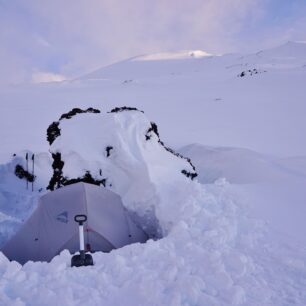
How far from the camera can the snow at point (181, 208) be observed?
131 inches

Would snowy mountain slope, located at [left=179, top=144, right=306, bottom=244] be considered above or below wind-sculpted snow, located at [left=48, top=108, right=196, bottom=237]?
below

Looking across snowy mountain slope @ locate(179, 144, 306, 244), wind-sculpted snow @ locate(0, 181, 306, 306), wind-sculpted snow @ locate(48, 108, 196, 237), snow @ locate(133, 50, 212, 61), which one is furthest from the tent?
snow @ locate(133, 50, 212, 61)

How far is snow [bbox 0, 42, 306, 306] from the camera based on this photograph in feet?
10.9

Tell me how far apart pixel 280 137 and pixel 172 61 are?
198 ft

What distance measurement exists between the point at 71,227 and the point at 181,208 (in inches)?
65.0

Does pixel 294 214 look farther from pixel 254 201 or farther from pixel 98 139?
pixel 98 139

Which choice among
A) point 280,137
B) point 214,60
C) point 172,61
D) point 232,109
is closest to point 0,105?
point 232,109

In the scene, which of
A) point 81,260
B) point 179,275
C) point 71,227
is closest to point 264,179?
point 71,227

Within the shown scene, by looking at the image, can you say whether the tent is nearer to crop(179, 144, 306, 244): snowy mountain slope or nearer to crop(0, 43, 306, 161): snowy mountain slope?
crop(179, 144, 306, 244): snowy mountain slope

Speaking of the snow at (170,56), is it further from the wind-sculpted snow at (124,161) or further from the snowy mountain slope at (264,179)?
the wind-sculpted snow at (124,161)

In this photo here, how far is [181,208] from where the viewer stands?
550 centimetres

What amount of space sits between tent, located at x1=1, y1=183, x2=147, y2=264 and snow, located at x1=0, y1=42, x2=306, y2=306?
70 centimetres

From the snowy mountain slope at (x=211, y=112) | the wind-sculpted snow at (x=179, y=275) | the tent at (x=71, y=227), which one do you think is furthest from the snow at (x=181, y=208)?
the tent at (x=71, y=227)

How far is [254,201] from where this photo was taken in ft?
20.3
